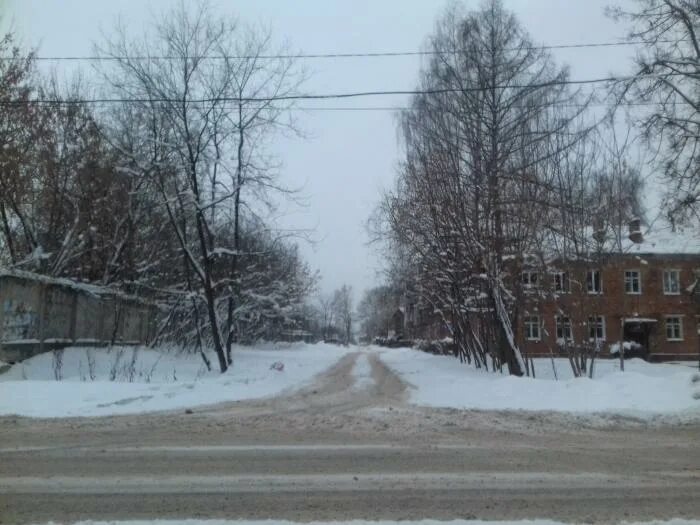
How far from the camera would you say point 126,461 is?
8.09 m

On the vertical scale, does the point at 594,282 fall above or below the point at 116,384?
above

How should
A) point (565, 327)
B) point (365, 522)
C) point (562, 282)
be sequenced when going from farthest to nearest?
point (565, 327), point (562, 282), point (365, 522)

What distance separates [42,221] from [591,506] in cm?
2408

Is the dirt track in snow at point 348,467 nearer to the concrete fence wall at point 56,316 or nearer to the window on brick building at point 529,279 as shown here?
the concrete fence wall at point 56,316

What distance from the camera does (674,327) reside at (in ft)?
156

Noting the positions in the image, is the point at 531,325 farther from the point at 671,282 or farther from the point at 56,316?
the point at 56,316

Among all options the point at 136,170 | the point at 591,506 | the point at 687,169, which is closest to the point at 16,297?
the point at 136,170

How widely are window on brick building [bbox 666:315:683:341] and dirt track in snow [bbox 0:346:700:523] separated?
39892 mm

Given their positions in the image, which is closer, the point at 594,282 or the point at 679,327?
the point at 594,282

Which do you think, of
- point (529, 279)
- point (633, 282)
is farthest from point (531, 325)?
point (633, 282)

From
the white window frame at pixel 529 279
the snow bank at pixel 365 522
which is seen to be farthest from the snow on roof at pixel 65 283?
the white window frame at pixel 529 279

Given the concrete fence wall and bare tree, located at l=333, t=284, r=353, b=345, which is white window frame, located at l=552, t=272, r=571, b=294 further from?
bare tree, located at l=333, t=284, r=353, b=345

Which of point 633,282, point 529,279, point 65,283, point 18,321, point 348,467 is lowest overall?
point 348,467

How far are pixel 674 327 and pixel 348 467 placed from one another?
154 ft
